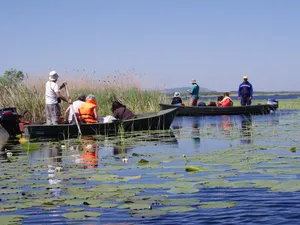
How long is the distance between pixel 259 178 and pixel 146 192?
1.65m

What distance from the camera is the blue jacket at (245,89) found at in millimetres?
28547

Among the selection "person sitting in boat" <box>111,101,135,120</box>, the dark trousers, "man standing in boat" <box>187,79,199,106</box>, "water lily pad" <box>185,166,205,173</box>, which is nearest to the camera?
"water lily pad" <box>185,166,205,173</box>

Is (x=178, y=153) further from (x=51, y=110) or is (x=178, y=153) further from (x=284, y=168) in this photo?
(x=51, y=110)

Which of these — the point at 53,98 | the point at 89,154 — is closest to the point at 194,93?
the point at 53,98

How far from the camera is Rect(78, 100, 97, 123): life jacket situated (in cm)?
1742

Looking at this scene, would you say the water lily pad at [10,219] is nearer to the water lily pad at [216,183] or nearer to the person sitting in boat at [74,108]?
the water lily pad at [216,183]

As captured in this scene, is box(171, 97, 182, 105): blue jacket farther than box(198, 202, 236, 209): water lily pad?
Yes

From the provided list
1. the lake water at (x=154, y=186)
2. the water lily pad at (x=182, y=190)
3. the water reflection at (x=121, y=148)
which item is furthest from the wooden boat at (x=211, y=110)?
the water lily pad at (x=182, y=190)

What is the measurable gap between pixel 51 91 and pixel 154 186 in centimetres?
1000

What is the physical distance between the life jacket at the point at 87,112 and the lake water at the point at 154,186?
4.78 metres

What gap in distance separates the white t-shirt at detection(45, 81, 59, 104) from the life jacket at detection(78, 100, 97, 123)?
2.98 feet

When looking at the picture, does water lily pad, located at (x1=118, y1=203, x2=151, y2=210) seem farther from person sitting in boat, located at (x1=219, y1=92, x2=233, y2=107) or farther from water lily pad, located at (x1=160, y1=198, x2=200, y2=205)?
person sitting in boat, located at (x1=219, y1=92, x2=233, y2=107)

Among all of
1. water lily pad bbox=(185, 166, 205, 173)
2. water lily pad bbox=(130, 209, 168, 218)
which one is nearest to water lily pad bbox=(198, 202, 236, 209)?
water lily pad bbox=(130, 209, 168, 218)

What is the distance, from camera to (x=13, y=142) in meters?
16.2
